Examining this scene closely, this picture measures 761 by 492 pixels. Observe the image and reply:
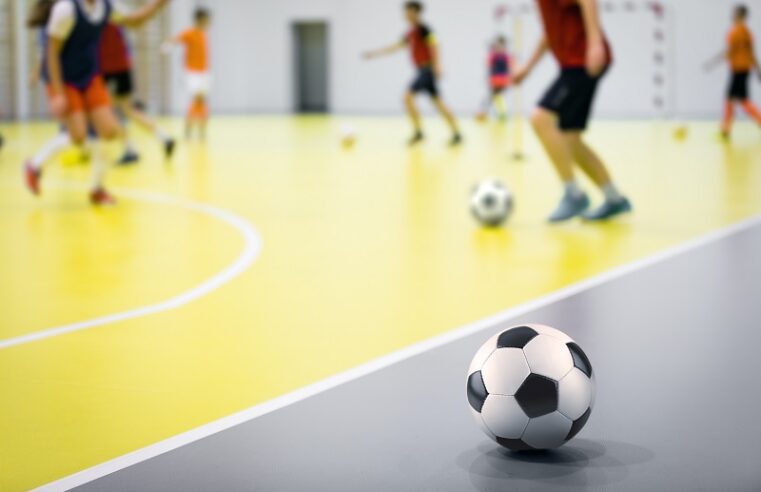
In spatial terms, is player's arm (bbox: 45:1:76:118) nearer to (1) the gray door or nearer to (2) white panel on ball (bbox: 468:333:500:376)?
(2) white panel on ball (bbox: 468:333:500:376)

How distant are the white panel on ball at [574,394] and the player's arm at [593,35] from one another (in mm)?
4799

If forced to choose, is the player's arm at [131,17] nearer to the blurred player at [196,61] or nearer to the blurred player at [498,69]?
the blurred player at [196,61]

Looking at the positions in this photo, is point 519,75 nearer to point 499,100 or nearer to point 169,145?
point 169,145

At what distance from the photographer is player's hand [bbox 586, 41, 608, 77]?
7398 millimetres

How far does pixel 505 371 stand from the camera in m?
2.98

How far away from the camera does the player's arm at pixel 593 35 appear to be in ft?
24.2

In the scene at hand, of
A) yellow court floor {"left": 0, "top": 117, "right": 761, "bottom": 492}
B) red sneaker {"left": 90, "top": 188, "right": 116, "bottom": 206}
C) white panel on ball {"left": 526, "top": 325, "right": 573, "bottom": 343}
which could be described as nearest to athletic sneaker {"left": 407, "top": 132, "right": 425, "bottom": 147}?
yellow court floor {"left": 0, "top": 117, "right": 761, "bottom": 492}

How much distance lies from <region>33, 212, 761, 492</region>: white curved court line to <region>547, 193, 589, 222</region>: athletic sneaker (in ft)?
4.68

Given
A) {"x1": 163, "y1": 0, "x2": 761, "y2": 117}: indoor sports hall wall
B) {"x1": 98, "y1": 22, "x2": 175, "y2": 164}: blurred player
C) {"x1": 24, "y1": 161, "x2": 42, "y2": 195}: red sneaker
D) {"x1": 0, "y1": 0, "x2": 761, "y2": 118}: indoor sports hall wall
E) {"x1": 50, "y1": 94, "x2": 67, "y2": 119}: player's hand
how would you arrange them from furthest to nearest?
{"x1": 163, "y1": 0, "x2": 761, "y2": 117}: indoor sports hall wall, {"x1": 0, "y1": 0, "x2": 761, "y2": 118}: indoor sports hall wall, {"x1": 98, "y1": 22, "x2": 175, "y2": 164}: blurred player, {"x1": 24, "y1": 161, "x2": 42, "y2": 195}: red sneaker, {"x1": 50, "y1": 94, "x2": 67, "y2": 119}: player's hand

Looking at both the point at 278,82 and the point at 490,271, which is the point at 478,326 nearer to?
the point at 490,271

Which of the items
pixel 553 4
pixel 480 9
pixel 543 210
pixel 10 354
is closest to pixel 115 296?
pixel 10 354

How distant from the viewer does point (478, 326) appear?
4.61 meters

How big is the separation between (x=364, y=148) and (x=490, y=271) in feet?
38.1

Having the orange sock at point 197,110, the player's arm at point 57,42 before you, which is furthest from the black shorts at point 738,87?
the player's arm at point 57,42
